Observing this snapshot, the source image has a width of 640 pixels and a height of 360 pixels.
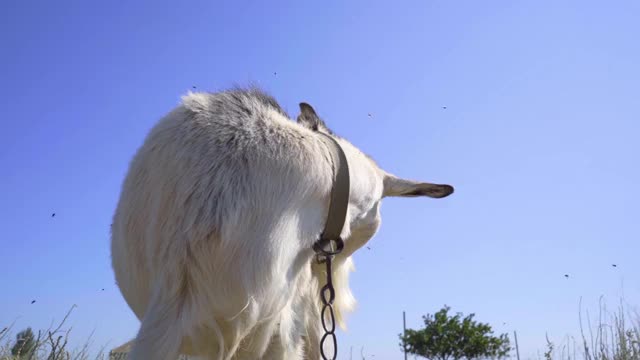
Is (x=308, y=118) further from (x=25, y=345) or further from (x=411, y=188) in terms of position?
(x=25, y=345)

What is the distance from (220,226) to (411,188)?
2212 millimetres

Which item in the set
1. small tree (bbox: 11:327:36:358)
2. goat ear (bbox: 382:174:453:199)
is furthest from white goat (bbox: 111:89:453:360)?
small tree (bbox: 11:327:36:358)

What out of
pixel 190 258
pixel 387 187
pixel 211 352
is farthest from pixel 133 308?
pixel 387 187

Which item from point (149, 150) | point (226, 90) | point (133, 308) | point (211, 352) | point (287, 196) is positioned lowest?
point (211, 352)

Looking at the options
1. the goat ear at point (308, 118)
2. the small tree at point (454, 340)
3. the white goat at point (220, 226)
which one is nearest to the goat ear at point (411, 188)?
the goat ear at point (308, 118)

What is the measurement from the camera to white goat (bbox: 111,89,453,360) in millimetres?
2266

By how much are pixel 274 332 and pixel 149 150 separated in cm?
122

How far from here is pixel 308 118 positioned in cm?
366

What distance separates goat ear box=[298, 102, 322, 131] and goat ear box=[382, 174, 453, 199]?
79 centimetres

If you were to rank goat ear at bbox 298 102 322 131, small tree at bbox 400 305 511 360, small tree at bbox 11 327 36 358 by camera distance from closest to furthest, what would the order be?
goat ear at bbox 298 102 322 131 < small tree at bbox 11 327 36 358 < small tree at bbox 400 305 511 360

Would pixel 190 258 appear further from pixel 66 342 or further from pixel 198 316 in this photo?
pixel 66 342

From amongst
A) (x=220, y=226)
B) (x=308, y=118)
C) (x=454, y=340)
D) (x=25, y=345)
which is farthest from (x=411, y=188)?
(x=454, y=340)

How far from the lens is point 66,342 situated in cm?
439

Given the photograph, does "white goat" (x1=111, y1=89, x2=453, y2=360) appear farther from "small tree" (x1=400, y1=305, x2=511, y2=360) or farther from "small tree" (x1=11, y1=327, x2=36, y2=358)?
"small tree" (x1=400, y1=305, x2=511, y2=360)
